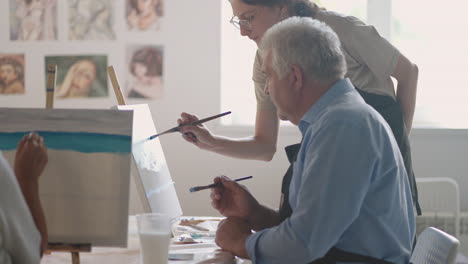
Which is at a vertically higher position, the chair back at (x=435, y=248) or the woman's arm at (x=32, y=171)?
the woman's arm at (x=32, y=171)

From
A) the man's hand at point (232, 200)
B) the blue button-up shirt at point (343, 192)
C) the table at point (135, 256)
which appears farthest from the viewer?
the man's hand at point (232, 200)

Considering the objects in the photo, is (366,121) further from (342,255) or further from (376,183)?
(342,255)

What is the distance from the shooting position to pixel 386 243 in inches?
47.9

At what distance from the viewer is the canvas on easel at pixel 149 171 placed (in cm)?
164

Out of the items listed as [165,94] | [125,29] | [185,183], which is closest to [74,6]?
[125,29]

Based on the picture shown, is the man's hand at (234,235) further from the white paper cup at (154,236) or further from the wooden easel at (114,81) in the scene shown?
the wooden easel at (114,81)

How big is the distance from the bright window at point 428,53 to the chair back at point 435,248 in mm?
1956

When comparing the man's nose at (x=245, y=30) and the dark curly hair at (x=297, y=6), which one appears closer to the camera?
the dark curly hair at (x=297, y=6)

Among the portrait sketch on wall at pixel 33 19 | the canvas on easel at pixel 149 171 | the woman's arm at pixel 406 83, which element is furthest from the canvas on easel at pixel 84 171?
the portrait sketch on wall at pixel 33 19

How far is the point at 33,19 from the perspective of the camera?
11.2ft

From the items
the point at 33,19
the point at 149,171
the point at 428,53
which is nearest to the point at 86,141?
the point at 149,171

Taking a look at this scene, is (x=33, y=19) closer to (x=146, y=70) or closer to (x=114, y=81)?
(x=146, y=70)

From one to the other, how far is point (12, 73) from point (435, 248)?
9.14 ft

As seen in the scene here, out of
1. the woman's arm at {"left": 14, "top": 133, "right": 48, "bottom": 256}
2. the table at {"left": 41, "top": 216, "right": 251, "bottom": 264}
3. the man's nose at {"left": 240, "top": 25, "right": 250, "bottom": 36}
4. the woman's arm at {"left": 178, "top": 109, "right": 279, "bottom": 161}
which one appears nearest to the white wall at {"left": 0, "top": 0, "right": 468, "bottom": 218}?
the woman's arm at {"left": 178, "top": 109, "right": 279, "bottom": 161}
